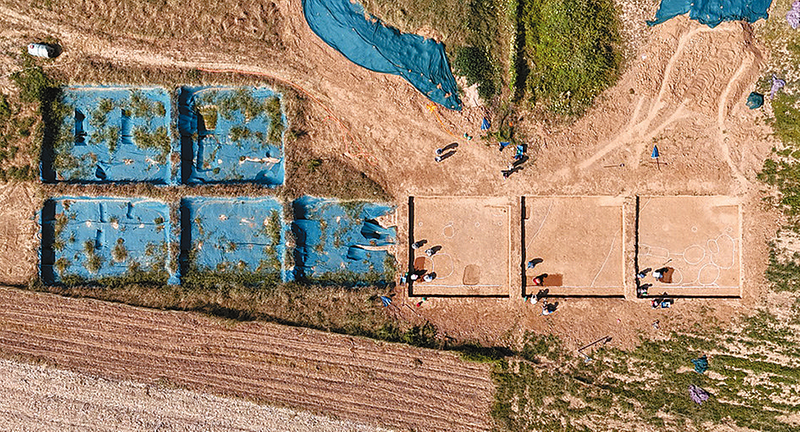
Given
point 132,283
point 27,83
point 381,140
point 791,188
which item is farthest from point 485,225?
point 27,83

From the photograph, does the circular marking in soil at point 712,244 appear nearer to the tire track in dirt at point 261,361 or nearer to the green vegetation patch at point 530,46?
the green vegetation patch at point 530,46

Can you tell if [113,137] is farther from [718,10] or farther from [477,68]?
[718,10]

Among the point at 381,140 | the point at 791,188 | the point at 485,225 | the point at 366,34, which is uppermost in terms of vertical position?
the point at 366,34

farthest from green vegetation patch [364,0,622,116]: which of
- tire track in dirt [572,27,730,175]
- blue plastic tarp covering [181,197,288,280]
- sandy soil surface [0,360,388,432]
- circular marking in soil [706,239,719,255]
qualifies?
sandy soil surface [0,360,388,432]

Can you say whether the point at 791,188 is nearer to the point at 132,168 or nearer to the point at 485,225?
the point at 485,225

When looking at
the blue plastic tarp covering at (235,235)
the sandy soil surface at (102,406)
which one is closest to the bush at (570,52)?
the blue plastic tarp covering at (235,235)

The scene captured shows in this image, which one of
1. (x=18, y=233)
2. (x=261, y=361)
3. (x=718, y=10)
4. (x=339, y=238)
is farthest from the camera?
(x=339, y=238)

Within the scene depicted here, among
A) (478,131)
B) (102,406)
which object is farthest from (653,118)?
(102,406)
